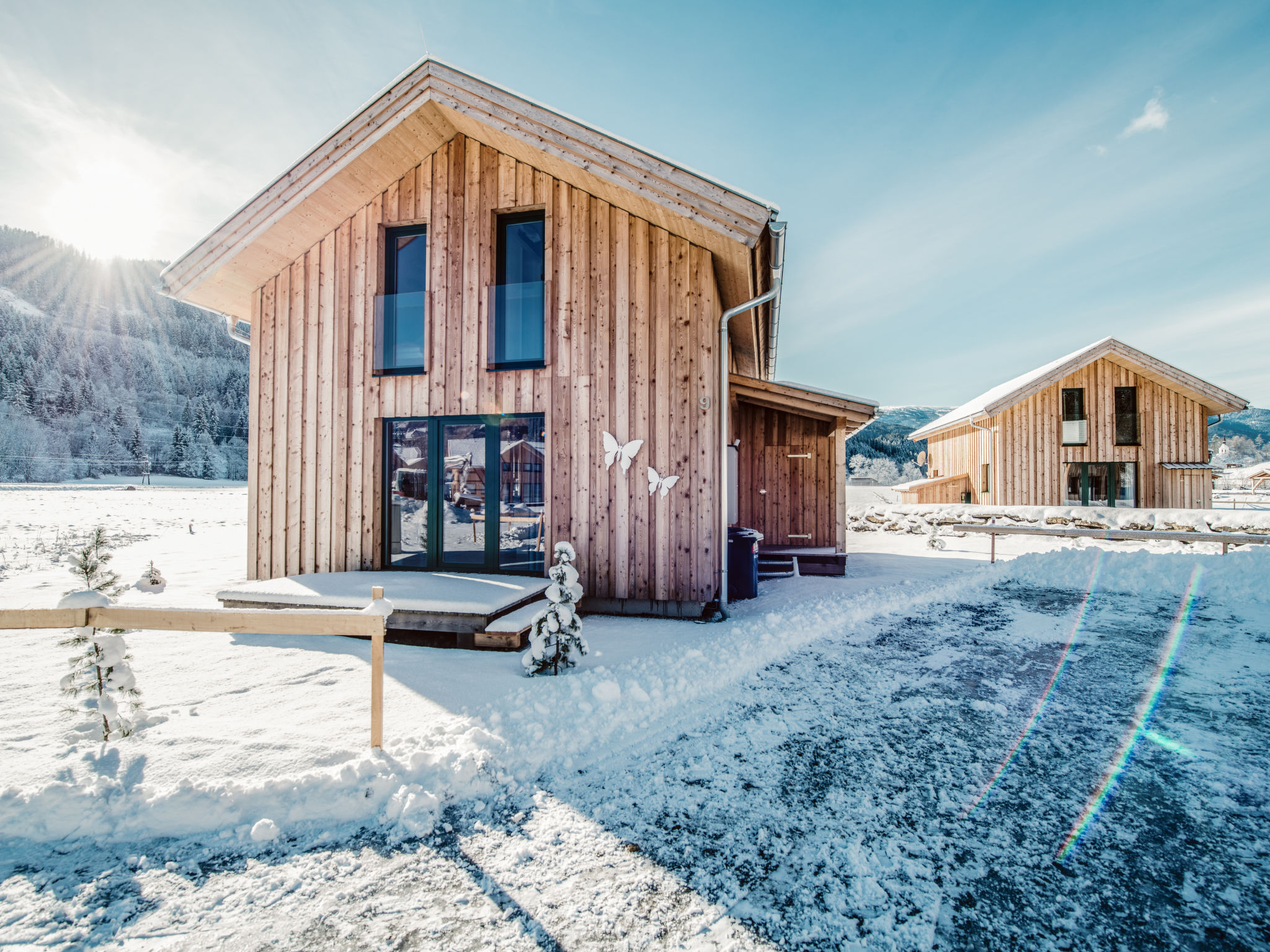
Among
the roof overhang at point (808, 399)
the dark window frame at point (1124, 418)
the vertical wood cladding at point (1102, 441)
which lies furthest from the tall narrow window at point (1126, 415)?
the roof overhang at point (808, 399)

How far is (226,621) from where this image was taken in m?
2.98

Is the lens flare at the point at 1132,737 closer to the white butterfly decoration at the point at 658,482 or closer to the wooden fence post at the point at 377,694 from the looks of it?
the wooden fence post at the point at 377,694

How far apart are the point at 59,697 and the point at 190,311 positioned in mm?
144616

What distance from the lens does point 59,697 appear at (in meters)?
3.67

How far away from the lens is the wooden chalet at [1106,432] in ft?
56.3

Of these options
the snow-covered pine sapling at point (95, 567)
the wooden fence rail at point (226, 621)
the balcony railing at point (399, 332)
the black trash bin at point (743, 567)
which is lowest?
the black trash bin at point (743, 567)

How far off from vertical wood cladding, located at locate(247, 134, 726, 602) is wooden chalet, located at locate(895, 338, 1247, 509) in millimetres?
16065

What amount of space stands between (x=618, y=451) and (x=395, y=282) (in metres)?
4.29

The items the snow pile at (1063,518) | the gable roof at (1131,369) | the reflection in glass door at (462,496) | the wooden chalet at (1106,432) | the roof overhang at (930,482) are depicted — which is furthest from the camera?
the roof overhang at (930,482)

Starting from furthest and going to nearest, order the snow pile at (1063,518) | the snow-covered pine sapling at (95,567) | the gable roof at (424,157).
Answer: the snow pile at (1063,518)
the gable roof at (424,157)
the snow-covered pine sapling at (95,567)

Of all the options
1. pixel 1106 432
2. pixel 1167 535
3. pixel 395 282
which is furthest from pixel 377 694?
pixel 1106 432

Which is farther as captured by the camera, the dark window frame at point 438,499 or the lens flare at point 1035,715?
the dark window frame at point 438,499

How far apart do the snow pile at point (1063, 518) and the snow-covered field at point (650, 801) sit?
11.3 metres

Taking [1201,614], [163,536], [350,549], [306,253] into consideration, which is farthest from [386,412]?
[163,536]
